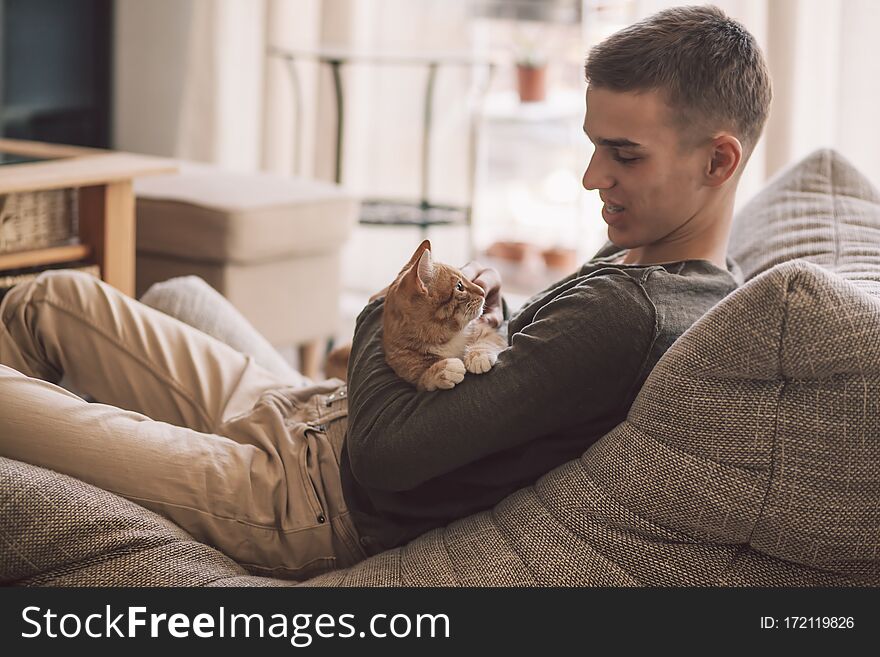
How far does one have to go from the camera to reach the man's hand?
1.42 metres

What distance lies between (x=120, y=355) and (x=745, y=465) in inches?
39.3

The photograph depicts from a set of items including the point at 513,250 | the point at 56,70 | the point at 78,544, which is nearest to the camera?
the point at 78,544

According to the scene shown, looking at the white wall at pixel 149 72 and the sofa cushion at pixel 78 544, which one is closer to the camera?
the sofa cushion at pixel 78 544

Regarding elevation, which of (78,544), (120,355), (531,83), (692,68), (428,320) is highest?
(531,83)

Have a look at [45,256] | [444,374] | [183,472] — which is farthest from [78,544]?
[45,256]

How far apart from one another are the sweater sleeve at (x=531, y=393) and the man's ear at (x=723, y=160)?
22 cm

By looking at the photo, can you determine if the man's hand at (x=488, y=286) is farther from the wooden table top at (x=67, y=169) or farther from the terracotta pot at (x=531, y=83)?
the terracotta pot at (x=531, y=83)

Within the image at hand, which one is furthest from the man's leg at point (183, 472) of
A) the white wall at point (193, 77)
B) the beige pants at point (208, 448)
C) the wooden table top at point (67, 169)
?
the white wall at point (193, 77)

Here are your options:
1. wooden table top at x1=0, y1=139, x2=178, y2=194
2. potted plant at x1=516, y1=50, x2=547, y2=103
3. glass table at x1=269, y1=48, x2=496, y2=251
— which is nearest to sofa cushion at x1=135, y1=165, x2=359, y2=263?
wooden table top at x1=0, y1=139, x2=178, y2=194

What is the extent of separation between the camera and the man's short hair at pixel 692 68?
124 cm

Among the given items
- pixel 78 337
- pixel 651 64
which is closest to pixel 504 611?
pixel 651 64

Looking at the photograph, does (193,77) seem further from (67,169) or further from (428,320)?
(428,320)

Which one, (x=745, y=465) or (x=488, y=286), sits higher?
(x=488, y=286)

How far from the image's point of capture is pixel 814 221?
1.65 m
